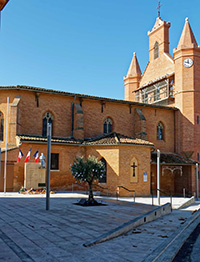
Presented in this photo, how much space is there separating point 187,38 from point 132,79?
13.2 meters

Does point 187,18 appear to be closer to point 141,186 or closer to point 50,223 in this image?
point 141,186

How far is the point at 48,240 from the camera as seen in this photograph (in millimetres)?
7957

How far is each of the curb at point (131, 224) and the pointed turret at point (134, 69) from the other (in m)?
33.7

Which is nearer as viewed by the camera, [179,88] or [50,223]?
[50,223]

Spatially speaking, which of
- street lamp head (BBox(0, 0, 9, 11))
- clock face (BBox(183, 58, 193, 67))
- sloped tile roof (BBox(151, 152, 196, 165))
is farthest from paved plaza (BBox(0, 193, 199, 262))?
clock face (BBox(183, 58, 193, 67))

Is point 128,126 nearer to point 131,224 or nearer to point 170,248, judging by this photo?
point 131,224

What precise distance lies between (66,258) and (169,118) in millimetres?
30715

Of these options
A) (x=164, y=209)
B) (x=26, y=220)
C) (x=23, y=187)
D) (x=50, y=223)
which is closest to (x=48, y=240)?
(x=50, y=223)

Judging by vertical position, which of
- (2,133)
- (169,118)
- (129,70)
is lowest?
(2,133)

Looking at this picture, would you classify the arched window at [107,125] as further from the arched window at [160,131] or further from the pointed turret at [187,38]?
the pointed turret at [187,38]

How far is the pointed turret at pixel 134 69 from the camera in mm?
46522

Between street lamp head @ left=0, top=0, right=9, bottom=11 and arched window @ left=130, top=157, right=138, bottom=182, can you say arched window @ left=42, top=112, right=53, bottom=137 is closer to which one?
arched window @ left=130, top=157, right=138, bottom=182

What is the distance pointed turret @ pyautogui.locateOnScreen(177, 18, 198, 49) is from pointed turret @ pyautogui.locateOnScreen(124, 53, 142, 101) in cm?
1181

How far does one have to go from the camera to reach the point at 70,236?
8523 millimetres
